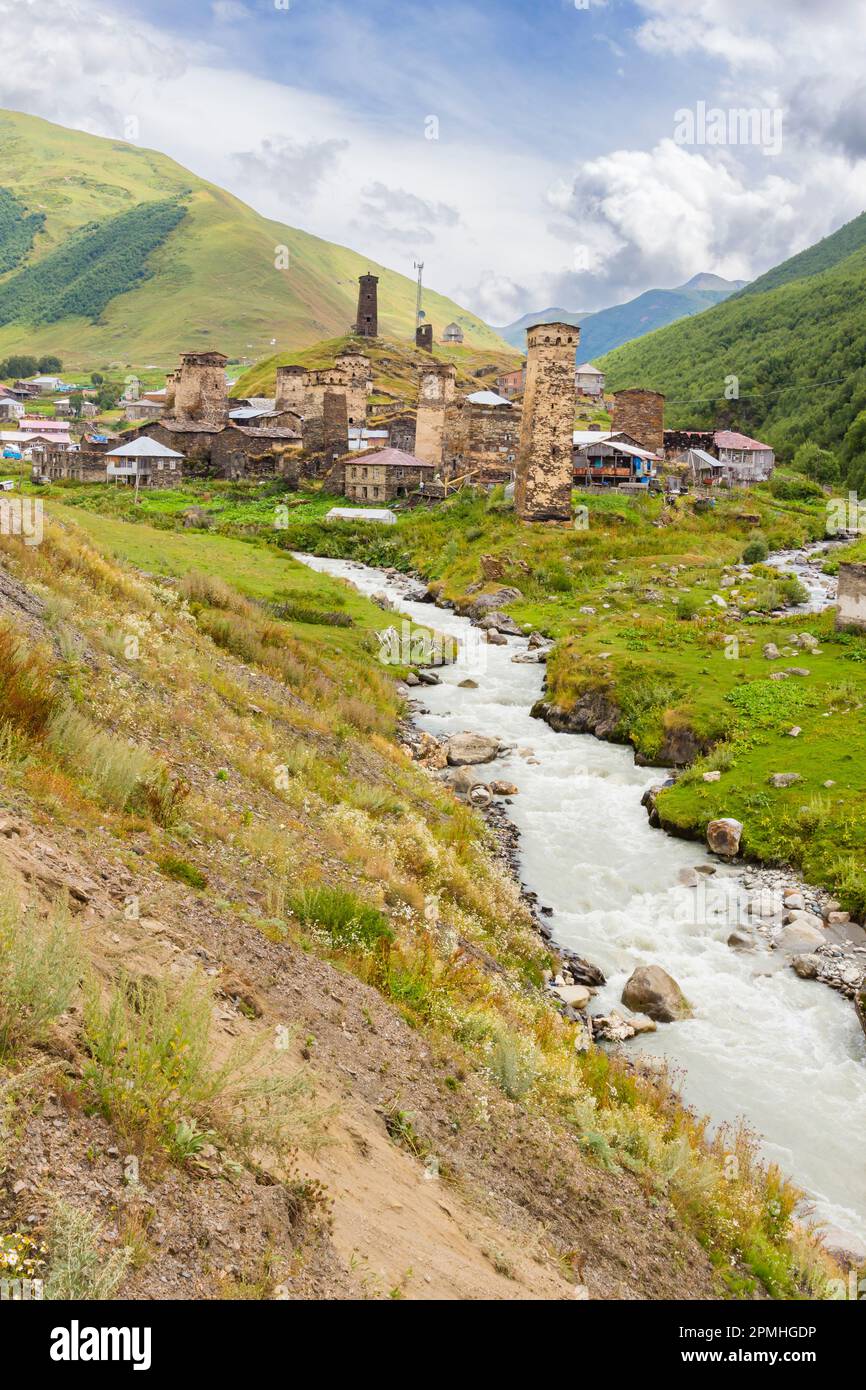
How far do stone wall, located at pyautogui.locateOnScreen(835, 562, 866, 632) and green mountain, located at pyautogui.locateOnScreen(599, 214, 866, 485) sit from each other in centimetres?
5260

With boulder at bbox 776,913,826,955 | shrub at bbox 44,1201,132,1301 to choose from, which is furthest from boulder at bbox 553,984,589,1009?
shrub at bbox 44,1201,132,1301

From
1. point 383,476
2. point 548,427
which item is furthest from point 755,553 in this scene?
point 383,476

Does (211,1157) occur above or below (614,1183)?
above

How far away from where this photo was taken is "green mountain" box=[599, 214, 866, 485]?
88.0 metres

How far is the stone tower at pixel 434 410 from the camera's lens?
59812 millimetres

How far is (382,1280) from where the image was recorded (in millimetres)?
4461

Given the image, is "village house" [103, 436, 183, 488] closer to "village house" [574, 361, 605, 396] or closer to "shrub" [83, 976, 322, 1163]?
"village house" [574, 361, 605, 396]

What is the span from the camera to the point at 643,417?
2424 inches

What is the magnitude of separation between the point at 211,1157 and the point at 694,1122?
260 inches

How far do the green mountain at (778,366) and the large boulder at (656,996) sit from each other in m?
71.0

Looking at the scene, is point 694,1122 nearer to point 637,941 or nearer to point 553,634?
point 637,941

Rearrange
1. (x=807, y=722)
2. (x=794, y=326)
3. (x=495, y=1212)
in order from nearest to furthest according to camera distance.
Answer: (x=495, y=1212) < (x=807, y=722) < (x=794, y=326)

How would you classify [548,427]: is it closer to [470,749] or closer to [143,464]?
[470,749]
